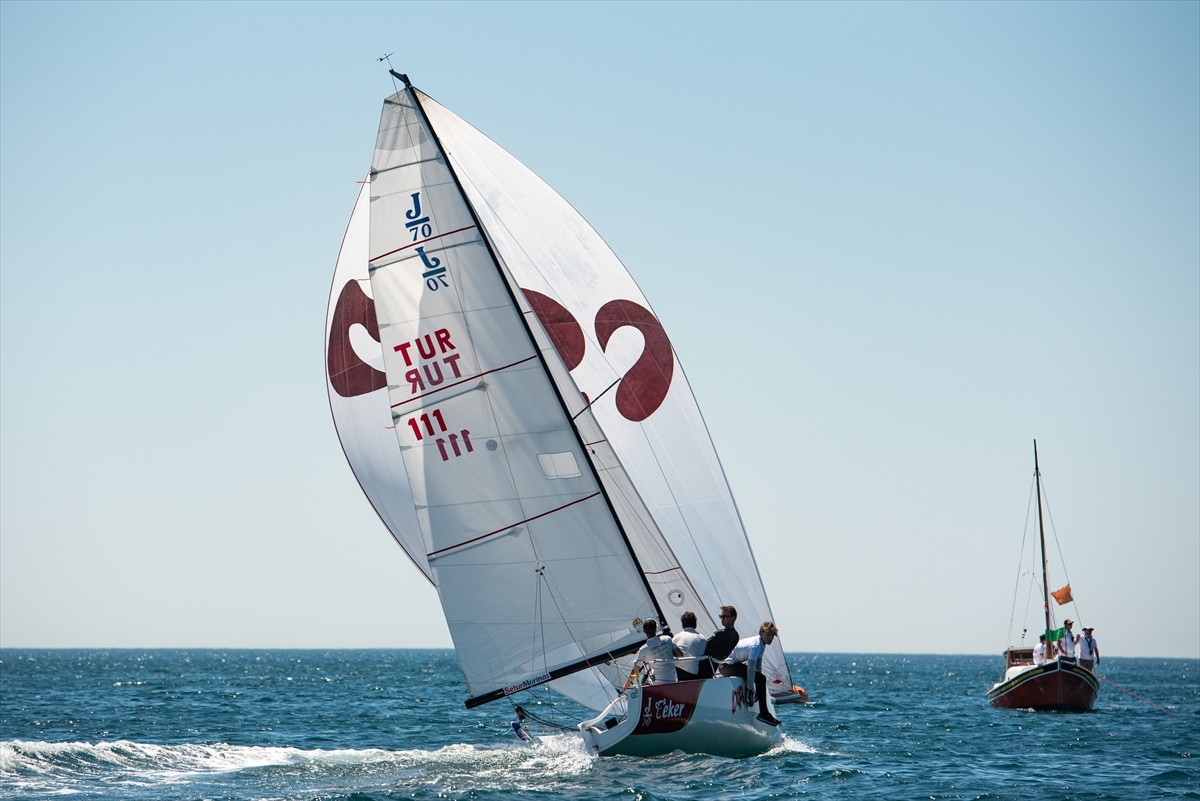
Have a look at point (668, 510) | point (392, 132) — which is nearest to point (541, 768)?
point (668, 510)

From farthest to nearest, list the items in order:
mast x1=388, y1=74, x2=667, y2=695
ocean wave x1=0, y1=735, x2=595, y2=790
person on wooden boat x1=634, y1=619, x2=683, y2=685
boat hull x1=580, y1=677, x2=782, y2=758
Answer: mast x1=388, y1=74, x2=667, y2=695 < ocean wave x1=0, y1=735, x2=595, y2=790 < person on wooden boat x1=634, y1=619, x2=683, y2=685 < boat hull x1=580, y1=677, x2=782, y2=758

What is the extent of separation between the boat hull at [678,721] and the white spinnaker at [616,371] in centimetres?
262

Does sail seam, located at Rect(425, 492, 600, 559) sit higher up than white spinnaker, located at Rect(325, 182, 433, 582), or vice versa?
white spinnaker, located at Rect(325, 182, 433, 582)

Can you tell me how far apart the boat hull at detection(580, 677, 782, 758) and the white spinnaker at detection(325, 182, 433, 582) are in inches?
159

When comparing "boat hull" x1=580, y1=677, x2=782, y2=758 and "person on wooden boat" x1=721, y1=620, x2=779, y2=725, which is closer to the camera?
"boat hull" x1=580, y1=677, x2=782, y2=758

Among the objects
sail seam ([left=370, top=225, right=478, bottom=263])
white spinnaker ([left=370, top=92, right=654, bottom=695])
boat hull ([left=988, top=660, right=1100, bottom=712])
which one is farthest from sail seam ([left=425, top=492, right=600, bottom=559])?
boat hull ([left=988, top=660, right=1100, bottom=712])

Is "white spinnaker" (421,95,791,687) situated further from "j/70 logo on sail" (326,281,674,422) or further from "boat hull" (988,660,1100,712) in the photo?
"boat hull" (988,660,1100,712)

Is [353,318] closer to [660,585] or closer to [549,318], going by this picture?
[549,318]

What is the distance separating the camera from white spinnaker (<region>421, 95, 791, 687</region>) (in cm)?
1858

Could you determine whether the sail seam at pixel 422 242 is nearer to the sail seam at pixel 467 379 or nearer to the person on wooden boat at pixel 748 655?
the sail seam at pixel 467 379

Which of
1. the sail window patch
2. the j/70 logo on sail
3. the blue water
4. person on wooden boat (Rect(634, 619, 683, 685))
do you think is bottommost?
the blue water

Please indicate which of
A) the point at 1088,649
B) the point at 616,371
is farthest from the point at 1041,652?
the point at 616,371

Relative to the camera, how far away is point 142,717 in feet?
95.5

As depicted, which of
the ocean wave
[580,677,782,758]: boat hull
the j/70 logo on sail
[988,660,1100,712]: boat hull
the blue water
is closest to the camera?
the blue water
